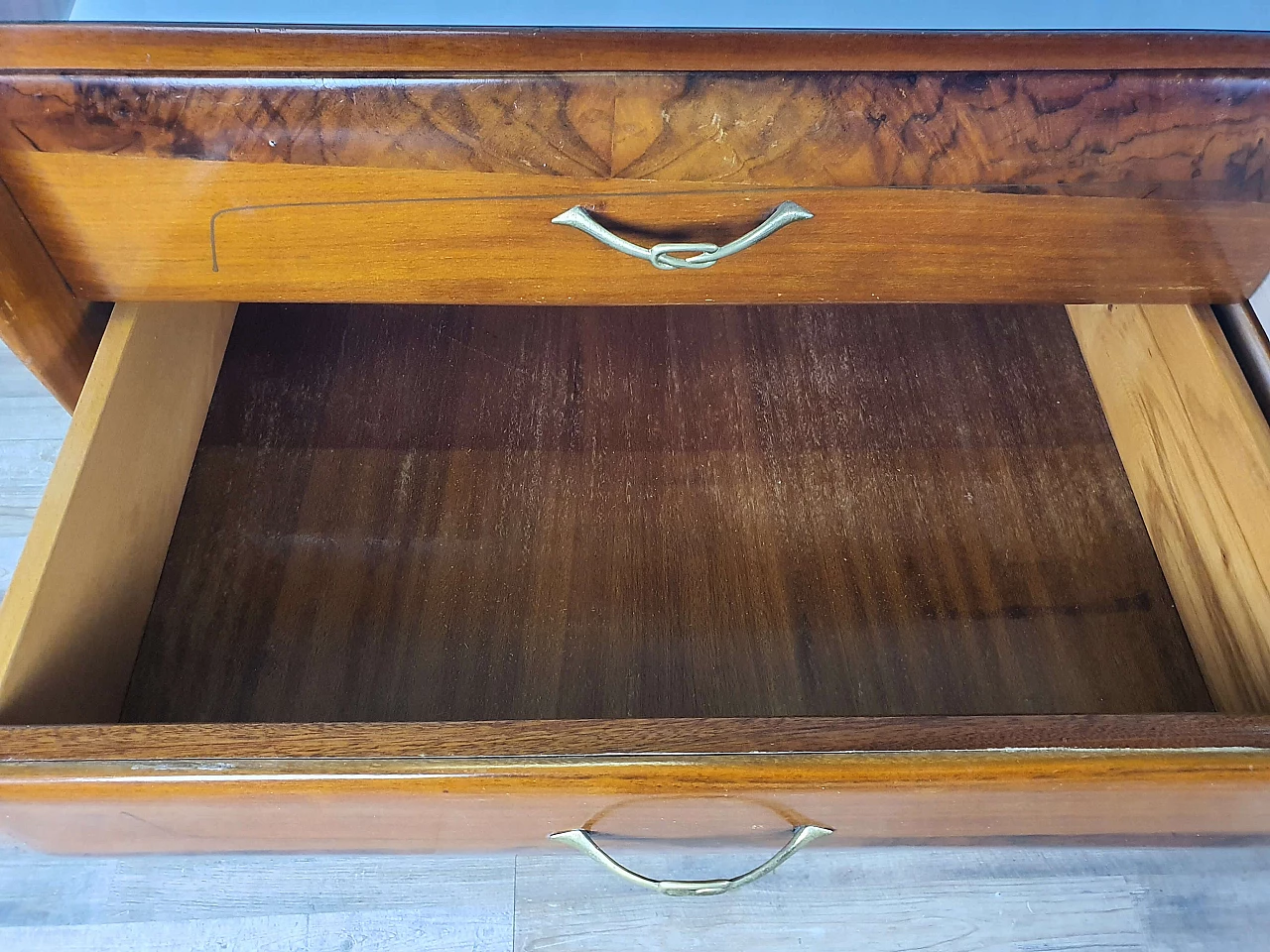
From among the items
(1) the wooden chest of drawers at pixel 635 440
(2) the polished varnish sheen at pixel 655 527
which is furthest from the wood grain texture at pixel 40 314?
(2) the polished varnish sheen at pixel 655 527

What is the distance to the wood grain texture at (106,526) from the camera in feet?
1.45

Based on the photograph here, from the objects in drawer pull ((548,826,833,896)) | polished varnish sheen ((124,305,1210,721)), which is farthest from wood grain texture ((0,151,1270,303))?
drawer pull ((548,826,833,896))

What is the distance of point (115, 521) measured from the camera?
1.67 feet

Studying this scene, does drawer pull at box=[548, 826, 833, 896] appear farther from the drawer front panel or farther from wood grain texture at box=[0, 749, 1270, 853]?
the drawer front panel

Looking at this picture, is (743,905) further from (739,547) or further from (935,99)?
(935,99)

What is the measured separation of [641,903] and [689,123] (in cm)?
48

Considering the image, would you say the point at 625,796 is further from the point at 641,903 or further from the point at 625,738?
the point at 641,903

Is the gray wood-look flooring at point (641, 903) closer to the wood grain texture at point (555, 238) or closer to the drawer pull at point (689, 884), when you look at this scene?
the drawer pull at point (689, 884)

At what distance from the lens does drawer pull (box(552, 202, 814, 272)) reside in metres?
0.43

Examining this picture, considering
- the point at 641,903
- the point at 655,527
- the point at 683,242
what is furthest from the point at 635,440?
the point at 641,903

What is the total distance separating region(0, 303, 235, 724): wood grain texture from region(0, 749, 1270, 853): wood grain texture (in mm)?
72

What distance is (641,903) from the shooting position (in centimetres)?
61

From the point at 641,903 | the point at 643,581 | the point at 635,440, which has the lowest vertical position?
the point at 641,903

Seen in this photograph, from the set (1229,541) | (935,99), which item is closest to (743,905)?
(1229,541)
